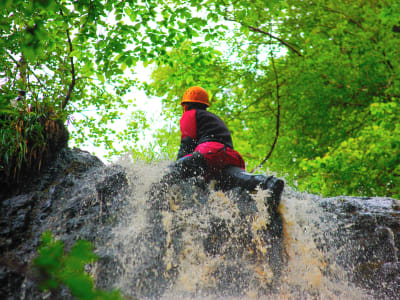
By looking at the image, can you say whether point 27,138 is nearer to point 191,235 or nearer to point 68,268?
point 191,235

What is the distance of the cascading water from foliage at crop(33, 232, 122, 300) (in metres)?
2.71

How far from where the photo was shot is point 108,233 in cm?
370

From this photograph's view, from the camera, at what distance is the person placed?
4074 mm

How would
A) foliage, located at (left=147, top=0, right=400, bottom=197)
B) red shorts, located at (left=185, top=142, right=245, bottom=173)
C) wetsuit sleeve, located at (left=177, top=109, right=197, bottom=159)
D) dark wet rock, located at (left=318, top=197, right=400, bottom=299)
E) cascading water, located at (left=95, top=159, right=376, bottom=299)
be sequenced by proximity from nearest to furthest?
cascading water, located at (left=95, top=159, right=376, bottom=299), dark wet rock, located at (left=318, top=197, right=400, bottom=299), red shorts, located at (left=185, top=142, right=245, bottom=173), wetsuit sleeve, located at (left=177, top=109, right=197, bottom=159), foliage, located at (left=147, top=0, right=400, bottom=197)

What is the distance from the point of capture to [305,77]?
9.64 metres

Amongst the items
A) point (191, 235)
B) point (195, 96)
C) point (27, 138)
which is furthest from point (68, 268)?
point (195, 96)

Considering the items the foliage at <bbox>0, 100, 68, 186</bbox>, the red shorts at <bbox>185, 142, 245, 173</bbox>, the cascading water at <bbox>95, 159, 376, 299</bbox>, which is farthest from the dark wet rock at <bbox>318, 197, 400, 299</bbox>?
the foliage at <bbox>0, 100, 68, 186</bbox>

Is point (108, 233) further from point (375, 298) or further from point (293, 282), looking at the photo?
point (375, 298)

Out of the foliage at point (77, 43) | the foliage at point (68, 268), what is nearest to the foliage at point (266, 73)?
the foliage at point (77, 43)

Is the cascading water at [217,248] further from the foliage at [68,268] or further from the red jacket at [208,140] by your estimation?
the foliage at [68,268]

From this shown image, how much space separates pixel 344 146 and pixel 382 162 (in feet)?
3.09

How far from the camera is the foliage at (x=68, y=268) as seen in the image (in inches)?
31.9

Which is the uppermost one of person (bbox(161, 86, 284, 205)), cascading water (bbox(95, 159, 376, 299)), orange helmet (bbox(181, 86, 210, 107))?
orange helmet (bbox(181, 86, 210, 107))

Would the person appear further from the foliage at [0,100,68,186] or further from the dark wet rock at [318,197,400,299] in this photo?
the foliage at [0,100,68,186]
